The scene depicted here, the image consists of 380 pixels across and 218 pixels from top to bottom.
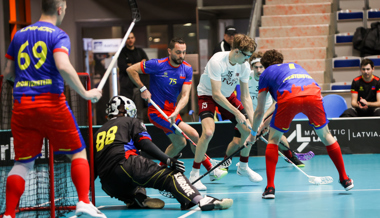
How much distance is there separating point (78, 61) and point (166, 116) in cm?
757

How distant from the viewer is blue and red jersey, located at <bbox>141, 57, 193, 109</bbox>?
586cm

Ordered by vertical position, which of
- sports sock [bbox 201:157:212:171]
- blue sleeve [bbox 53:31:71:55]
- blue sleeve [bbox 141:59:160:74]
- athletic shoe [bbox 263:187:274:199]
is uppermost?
blue sleeve [bbox 53:31:71:55]

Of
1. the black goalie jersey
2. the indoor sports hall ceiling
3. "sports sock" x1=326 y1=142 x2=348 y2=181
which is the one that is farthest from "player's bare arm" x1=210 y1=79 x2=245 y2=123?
the indoor sports hall ceiling

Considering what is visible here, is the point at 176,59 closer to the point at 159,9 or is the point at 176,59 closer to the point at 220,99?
the point at 220,99

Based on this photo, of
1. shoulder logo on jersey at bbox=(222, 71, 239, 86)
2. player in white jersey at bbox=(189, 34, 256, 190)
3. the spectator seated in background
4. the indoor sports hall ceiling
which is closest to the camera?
player in white jersey at bbox=(189, 34, 256, 190)

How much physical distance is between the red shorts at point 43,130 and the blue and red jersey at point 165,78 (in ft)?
8.12

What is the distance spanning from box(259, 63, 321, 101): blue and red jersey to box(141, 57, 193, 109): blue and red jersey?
1386 millimetres

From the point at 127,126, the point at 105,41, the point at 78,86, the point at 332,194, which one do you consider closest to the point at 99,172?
the point at 127,126

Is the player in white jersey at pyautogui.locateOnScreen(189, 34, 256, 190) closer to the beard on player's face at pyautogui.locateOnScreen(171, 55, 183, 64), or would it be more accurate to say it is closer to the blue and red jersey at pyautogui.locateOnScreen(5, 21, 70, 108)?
the beard on player's face at pyautogui.locateOnScreen(171, 55, 183, 64)

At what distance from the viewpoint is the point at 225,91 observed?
5723mm

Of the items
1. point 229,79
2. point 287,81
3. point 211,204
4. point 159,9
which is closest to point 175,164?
point 211,204

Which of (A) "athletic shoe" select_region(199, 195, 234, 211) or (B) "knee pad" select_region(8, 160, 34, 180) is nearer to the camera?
(B) "knee pad" select_region(8, 160, 34, 180)

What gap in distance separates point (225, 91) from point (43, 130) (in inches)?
105

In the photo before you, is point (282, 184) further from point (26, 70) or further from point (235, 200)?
point (26, 70)
